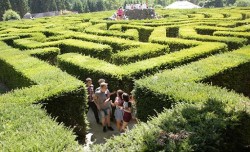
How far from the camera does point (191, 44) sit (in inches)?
571

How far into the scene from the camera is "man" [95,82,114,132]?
9803mm

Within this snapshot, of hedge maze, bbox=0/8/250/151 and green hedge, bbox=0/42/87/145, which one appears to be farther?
green hedge, bbox=0/42/87/145

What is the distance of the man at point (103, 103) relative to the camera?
9.80 meters

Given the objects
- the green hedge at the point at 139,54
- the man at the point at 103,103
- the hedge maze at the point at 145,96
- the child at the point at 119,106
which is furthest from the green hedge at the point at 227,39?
the man at the point at 103,103

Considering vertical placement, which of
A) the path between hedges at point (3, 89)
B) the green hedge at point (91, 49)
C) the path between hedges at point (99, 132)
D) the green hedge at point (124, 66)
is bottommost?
the path between hedges at point (99, 132)

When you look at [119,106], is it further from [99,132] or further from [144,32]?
[144,32]

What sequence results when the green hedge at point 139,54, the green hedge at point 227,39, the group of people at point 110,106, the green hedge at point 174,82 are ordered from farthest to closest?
the green hedge at point 227,39 → the green hedge at point 139,54 → the group of people at point 110,106 → the green hedge at point 174,82

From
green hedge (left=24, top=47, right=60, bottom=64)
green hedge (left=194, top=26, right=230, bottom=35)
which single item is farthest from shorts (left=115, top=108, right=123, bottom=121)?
green hedge (left=194, top=26, right=230, bottom=35)

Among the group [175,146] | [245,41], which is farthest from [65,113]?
[245,41]

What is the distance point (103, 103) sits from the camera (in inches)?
391

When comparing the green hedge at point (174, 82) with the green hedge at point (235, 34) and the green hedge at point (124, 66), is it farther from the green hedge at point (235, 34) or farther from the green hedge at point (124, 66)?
the green hedge at point (235, 34)

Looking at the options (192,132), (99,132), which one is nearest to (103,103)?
(99,132)

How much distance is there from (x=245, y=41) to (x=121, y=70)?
7.90 metres

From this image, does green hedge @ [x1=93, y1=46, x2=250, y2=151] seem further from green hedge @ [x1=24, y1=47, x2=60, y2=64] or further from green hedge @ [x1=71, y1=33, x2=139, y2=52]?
green hedge @ [x1=24, y1=47, x2=60, y2=64]
